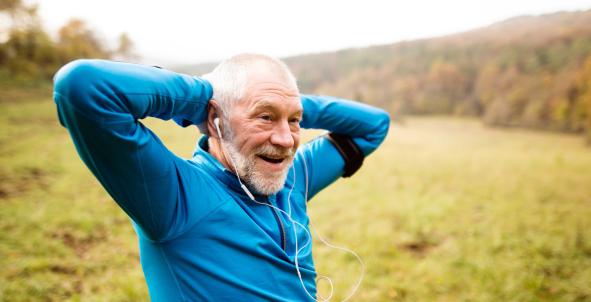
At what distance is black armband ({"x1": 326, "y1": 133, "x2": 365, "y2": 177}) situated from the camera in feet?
7.64

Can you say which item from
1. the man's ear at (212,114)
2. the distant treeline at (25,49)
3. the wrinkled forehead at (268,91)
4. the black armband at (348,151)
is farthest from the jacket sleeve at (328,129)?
the distant treeline at (25,49)

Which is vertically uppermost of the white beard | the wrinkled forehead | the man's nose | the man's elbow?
the man's elbow

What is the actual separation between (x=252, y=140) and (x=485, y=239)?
→ 5.07 metres

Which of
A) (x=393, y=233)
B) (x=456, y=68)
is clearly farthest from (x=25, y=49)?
(x=456, y=68)

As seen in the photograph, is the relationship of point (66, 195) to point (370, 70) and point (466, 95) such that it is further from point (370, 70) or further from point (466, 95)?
point (370, 70)

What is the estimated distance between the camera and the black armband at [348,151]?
91.7 inches

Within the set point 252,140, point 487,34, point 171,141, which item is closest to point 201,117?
point 252,140

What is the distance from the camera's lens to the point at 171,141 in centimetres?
1355

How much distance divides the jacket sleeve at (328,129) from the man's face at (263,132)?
1.57 ft

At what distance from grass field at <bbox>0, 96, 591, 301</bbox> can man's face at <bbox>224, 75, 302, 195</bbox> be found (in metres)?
2.69

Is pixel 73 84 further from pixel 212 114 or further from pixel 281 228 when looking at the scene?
pixel 281 228

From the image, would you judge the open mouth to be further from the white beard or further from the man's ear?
the man's ear

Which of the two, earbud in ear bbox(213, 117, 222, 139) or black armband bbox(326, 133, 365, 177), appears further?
black armband bbox(326, 133, 365, 177)

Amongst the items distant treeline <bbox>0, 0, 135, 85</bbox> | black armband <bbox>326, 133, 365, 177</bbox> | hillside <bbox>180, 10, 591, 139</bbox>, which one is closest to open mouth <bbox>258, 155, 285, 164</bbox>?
black armband <bbox>326, 133, 365, 177</bbox>
